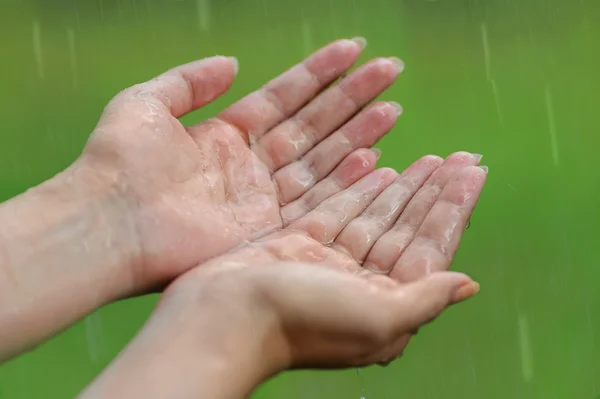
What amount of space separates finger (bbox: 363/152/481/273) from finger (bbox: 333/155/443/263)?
0.02 meters

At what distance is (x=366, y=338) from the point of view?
2.32ft

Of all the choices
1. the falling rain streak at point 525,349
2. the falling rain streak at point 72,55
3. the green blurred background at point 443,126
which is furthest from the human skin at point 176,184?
the falling rain streak at point 72,55

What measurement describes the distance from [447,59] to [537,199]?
46cm

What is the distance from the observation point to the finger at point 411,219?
33.5 inches

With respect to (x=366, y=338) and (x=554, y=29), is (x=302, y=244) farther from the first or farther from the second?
(x=554, y=29)

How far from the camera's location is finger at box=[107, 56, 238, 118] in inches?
36.7

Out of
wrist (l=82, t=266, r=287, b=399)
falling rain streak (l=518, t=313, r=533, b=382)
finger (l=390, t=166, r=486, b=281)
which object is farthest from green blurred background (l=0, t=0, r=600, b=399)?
wrist (l=82, t=266, r=287, b=399)

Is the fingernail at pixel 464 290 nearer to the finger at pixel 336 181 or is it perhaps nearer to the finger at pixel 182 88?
the finger at pixel 336 181

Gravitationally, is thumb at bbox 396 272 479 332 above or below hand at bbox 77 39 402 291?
below

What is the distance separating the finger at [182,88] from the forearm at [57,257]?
15 cm

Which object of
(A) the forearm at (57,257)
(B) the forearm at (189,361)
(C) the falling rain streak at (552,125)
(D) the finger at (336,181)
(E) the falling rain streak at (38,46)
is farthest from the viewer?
(E) the falling rain streak at (38,46)

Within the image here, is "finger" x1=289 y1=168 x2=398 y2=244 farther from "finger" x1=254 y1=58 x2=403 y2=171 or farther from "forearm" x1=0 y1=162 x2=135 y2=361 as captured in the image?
"forearm" x1=0 y1=162 x2=135 y2=361

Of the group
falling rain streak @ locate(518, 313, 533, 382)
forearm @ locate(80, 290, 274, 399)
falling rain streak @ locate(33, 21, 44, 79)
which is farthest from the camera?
falling rain streak @ locate(33, 21, 44, 79)

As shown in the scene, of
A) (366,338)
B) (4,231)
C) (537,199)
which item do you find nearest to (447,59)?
(537,199)
